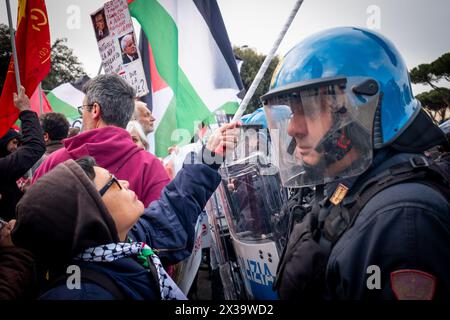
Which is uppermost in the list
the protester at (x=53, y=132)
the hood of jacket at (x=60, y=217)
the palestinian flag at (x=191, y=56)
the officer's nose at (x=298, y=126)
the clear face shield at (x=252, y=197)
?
the palestinian flag at (x=191, y=56)

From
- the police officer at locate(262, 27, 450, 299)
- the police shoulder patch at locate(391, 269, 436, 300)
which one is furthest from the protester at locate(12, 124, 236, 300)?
the police shoulder patch at locate(391, 269, 436, 300)

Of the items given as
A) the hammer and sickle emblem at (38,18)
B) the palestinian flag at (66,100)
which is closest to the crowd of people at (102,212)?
the hammer and sickle emblem at (38,18)

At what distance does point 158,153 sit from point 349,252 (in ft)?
12.7

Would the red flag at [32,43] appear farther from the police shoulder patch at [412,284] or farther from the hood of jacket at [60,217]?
the police shoulder patch at [412,284]

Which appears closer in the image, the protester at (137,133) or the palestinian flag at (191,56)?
the protester at (137,133)

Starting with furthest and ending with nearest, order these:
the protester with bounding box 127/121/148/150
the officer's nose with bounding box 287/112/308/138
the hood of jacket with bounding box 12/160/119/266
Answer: the protester with bounding box 127/121/148/150 → the officer's nose with bounding box 287/112/308/138 → the hood of jacket with bounding box 12/160/119/266

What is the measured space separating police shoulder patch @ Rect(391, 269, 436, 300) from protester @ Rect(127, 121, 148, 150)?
2908 millimetres

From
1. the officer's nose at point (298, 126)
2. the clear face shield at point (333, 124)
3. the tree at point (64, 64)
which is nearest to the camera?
the clear face shield at point (333, 124)

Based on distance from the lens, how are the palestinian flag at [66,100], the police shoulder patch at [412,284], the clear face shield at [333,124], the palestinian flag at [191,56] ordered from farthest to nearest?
the palestinian flag at [66,100], the palestinian flag at [191,56], the clear face shield at [333,124], the police shoulder patch at [412,284]

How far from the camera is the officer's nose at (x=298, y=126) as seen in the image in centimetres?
157

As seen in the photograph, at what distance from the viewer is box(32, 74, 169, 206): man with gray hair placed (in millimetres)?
2152

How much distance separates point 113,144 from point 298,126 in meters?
1.23

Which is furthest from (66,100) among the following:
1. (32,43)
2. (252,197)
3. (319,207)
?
(319,207)

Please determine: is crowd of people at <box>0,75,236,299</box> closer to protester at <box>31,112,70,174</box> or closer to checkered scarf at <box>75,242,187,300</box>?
checkered scarf at <box>75,242,187,300</box>
